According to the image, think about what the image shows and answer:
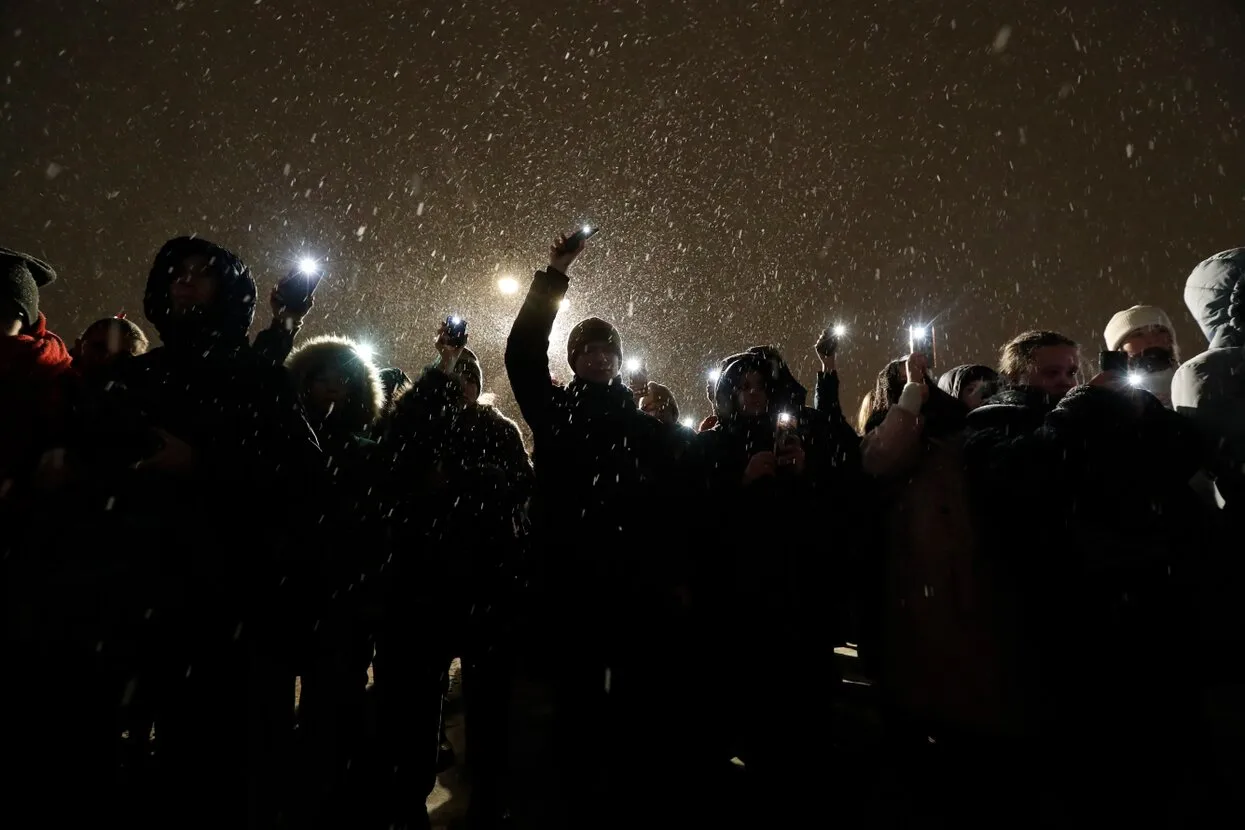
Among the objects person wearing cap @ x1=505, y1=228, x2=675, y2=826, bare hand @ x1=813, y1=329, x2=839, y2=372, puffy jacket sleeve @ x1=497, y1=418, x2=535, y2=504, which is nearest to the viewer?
person wearing cap @ x1=505, y1=228, x2=675, y2=826

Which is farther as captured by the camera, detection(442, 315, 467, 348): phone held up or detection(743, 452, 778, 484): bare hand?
detection(442, 315, 467, 348): phone held up

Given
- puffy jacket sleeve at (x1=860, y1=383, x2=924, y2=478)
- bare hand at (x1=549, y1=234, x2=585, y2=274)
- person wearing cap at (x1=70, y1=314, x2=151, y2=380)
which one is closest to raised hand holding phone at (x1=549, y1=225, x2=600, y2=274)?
bare hand at (x1=549, y1=234, x2=585, y2=274)

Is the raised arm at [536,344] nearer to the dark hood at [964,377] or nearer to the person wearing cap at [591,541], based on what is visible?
the person wearing cap at [591,541]

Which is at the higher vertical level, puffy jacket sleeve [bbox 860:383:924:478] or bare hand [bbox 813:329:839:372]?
bare hand [bbox 813:329:839:372]

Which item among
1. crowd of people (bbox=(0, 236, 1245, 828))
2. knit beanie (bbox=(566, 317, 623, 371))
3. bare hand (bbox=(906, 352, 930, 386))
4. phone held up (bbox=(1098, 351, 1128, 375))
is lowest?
crowd of people (bbox=(0, 236, 1245, 828))

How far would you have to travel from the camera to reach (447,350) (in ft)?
12.9

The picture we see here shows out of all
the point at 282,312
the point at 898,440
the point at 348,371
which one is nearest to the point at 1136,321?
the point at 898,440

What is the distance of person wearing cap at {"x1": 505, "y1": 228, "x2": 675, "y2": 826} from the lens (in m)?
2.70

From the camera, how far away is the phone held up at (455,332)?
13.1 ft

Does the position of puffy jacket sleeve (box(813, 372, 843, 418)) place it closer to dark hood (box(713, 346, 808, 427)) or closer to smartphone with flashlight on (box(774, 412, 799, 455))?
dark hood (box(713, 346, 808, 427))

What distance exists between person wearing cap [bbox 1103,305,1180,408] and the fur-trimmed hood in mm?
4276

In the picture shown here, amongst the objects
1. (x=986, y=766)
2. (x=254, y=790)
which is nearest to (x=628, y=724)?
(x=986, y=766)

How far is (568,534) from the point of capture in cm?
285

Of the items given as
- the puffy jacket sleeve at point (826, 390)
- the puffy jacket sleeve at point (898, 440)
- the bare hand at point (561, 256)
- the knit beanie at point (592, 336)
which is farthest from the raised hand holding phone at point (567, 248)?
the puffy jacket sleeve at point (826, 390)
